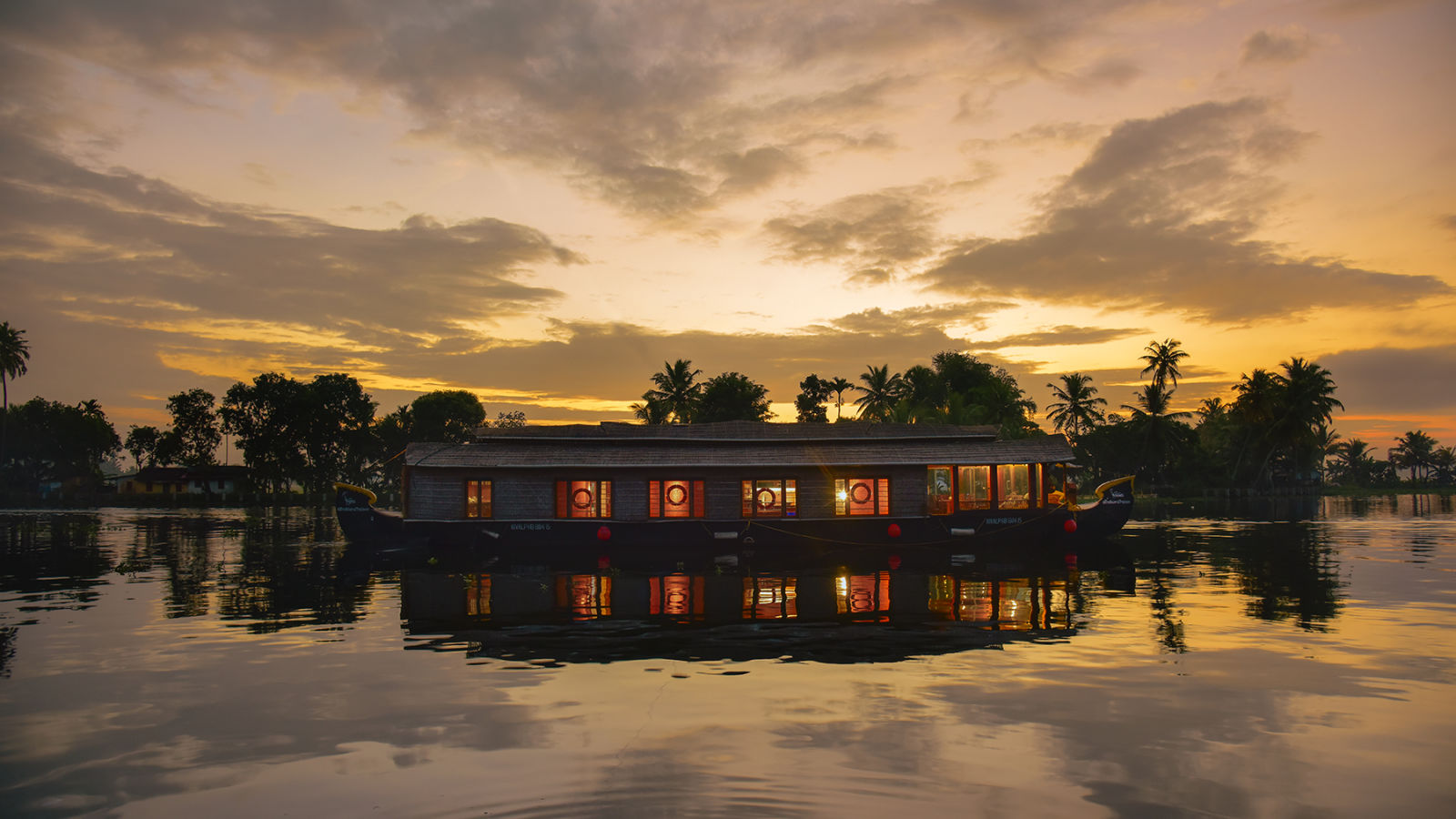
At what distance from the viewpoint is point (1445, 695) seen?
973cm

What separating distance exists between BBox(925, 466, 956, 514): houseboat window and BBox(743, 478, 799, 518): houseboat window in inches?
189

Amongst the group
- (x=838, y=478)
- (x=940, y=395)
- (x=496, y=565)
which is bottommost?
(x=496, y=565)

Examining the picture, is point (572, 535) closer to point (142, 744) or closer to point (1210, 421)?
point (142, 744)

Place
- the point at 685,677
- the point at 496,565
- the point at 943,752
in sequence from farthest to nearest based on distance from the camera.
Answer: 1. the point at 496,565
2. the point at 685,677
3. the point at 943,752

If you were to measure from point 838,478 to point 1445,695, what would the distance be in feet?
68.4

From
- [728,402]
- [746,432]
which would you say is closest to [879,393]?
[728,402]

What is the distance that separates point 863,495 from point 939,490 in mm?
2775

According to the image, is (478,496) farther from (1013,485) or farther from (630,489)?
(1013,485)

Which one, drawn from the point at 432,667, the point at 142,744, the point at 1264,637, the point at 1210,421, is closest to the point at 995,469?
the point at 1264,637

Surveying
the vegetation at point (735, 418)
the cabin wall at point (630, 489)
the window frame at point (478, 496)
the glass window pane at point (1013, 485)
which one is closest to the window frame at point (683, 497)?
the cabin wall at point (630, 489)

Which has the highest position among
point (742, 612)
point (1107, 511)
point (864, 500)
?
point (864, 500)

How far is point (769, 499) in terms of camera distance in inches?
1192

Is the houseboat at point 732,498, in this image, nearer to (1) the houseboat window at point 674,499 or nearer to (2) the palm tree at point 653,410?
(1) the houseboat window at point 674,499

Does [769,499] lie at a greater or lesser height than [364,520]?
greater
